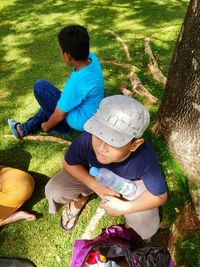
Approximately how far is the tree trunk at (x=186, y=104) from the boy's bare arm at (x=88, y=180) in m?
1.04

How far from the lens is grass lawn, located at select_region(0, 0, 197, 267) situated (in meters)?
3.43

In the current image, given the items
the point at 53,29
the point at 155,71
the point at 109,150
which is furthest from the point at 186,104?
the point at 53,29

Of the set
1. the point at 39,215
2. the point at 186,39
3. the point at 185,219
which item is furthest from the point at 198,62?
the point at 39,215

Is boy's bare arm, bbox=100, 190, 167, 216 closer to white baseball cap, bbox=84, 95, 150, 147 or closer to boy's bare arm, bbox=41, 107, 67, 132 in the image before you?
white baseball cap, bbox=84, 95, 150, 147

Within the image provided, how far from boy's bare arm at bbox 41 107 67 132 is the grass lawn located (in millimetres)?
236

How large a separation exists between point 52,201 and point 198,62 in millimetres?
1936

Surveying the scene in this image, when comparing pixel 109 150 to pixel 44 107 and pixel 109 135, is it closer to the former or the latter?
pixel 109 135

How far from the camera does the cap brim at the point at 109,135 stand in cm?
235

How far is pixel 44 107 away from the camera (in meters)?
4.38

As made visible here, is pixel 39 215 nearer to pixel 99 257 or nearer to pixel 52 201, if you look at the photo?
pixel 52 201

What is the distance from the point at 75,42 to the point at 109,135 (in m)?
1.65

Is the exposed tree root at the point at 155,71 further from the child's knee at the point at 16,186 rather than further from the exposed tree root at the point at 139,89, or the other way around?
the child's knee at the point at 16,186

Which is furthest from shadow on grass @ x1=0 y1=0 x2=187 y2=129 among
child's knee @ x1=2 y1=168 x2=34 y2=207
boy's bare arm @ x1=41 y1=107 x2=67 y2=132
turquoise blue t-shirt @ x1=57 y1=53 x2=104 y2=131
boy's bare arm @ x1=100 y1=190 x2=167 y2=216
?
boy's bare arm @ x1=100 y1=190 x2=167 y2=216

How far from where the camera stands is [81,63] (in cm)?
380
